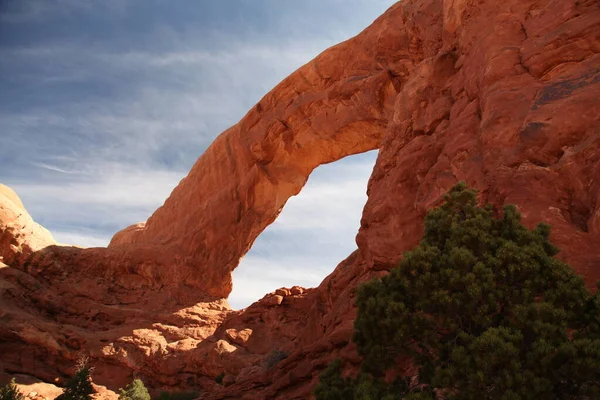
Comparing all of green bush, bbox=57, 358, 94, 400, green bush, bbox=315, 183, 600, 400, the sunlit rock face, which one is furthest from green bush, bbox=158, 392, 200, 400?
green bush, bbox=315, 183, 600, 400

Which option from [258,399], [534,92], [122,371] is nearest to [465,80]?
[534,92]

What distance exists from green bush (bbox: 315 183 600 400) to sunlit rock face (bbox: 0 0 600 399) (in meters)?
2.04

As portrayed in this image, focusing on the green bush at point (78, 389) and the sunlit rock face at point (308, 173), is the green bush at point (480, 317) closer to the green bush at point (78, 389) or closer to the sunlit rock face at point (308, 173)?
the sunlit rock face at point (308, 173)

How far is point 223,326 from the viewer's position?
28.9 meters

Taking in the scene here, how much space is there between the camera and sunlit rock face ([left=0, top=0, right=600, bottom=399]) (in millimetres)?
11891

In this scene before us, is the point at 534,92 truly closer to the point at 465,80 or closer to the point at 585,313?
the point at 465,80

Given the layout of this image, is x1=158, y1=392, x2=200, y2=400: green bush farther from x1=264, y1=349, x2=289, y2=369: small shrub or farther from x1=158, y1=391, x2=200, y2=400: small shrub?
x1=264, y1=349, x2=289, y2=369: small shrub

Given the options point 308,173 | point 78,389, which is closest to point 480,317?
point 78,389

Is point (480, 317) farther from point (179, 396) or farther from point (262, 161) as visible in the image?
point (262, 161)

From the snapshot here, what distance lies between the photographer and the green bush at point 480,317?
7289 millimetres

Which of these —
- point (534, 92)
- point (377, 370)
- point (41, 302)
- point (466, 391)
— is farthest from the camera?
point (41, 302)

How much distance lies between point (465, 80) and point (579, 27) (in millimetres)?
3770

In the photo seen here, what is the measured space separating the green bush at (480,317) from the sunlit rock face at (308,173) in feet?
6.69

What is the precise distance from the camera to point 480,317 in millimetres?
8180
